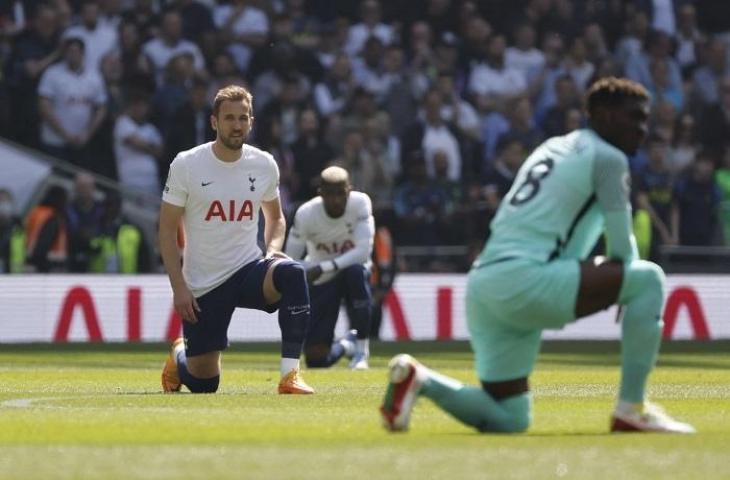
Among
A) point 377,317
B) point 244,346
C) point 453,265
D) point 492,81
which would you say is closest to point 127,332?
point 244,346

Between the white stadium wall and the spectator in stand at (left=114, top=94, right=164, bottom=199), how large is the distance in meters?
1.99

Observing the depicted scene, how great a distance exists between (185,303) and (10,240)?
12.4 metres

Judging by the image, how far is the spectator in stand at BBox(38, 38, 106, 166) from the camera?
25.1 meters

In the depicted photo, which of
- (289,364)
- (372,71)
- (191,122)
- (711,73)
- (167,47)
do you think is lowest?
(289,364)

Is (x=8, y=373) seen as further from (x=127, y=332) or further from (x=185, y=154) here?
(x=127, y=332)

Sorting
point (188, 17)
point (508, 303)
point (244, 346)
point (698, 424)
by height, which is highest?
point (188, 17)

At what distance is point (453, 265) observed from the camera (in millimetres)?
25812

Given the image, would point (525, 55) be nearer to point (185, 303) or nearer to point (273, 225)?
point (273, 225)

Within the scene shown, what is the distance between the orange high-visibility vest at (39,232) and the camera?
78.6 feet

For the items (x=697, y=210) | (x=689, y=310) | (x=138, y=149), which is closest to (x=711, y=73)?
(x=697, y=210)

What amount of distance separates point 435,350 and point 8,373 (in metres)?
6.81

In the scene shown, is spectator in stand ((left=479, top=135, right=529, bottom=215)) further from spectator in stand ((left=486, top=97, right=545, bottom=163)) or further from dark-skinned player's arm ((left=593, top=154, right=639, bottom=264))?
dark-skinned player's arm ((left=593, top=154, right=639, bottom=264))

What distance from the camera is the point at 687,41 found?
99.6ft

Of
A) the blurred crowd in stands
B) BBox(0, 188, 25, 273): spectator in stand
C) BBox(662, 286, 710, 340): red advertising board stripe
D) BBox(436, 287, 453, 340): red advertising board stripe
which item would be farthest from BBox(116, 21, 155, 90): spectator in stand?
BBox(662, 286, 710, 340): red advertising board stripe
